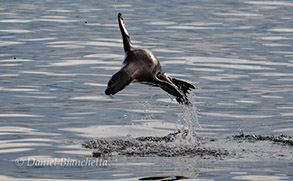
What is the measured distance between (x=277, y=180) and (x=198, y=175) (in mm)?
1032

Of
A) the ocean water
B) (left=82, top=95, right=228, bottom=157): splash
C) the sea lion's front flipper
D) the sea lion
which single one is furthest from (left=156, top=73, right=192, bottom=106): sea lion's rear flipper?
the sea lion's front flipper

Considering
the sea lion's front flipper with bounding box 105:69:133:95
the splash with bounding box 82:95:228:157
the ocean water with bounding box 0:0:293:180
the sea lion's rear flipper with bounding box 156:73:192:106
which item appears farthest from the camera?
the splash with bounding box 82:95:228:157

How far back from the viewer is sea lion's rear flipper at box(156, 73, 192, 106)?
531 inches

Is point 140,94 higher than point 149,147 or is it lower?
lower

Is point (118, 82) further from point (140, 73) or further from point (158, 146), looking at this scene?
point (158, 146)

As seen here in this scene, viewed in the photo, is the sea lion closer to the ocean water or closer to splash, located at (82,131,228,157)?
splash, located at (82,131,228,157)

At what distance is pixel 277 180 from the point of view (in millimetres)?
11891

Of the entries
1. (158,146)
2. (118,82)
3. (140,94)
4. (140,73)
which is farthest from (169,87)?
(140,94)

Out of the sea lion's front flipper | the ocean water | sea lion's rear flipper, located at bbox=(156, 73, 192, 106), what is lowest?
the ocean water

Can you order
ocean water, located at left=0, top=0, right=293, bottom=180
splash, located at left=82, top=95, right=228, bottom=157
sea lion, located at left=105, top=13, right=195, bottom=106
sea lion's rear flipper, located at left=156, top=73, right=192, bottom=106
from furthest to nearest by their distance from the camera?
splash, located at left=82, top=95, right=228, bottom=157 < sea lion's rear flipper, located at left=156, top=73, right=192, bottom=106 < ocean water, located at left=0, top=0, right=293, bottom=180 < sea lion, located at left=105, top=13, right=195, bottom=106

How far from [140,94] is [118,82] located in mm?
6718

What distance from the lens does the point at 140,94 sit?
61.8 ft

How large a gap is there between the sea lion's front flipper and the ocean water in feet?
3.69

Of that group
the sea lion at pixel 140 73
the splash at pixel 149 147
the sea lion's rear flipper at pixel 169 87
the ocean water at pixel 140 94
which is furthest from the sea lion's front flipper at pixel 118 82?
the splash at pixel 149 147
